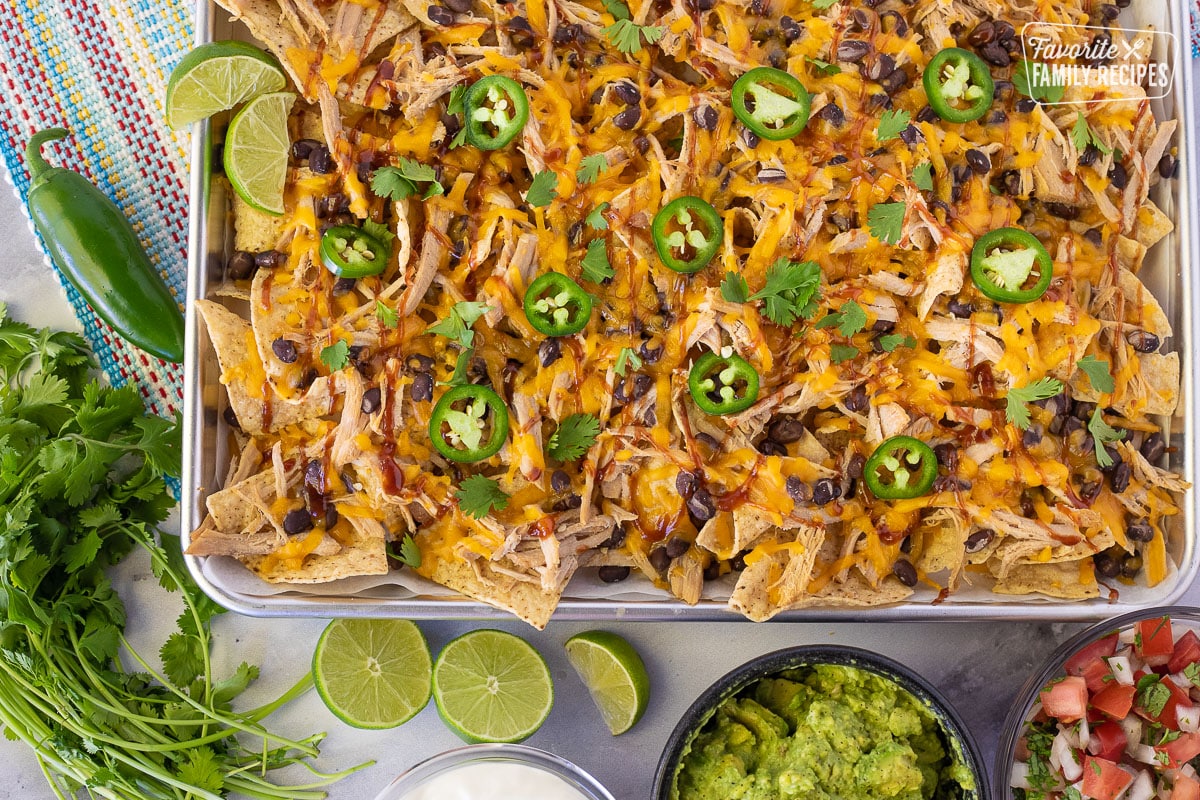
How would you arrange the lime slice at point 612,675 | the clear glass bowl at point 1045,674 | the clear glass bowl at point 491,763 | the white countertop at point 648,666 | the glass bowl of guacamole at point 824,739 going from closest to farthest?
the glass bowl of guacamole at point 824,739
the clear glass bowl at point 1045,674
the clear glass bowl at point 491,763
the lime slice at point 612,675
the white countertop at point 648,666

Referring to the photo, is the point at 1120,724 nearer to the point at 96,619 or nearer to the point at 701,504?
the point at 701,504

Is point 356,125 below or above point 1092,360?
above

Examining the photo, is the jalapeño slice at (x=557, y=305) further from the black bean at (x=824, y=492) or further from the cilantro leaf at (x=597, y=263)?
the black bean at (x=824, y=492)

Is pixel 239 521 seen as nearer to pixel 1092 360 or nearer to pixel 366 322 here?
pixel 366 322

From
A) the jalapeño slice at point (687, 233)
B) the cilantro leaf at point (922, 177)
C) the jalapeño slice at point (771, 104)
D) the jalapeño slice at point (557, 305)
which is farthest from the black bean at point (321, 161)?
the cilantro leaf at point (922, 177)

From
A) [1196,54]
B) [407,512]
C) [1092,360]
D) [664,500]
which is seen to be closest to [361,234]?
[407,512]

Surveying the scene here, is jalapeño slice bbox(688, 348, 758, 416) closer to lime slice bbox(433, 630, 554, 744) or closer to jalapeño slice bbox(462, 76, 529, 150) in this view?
jalapeño slice bbox(462, 76, 529, 150)

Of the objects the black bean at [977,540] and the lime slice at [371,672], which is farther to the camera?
the lime slice at [371,672]

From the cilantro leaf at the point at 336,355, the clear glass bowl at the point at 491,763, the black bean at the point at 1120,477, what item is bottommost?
the clear glass bowl at the point at 491,763
